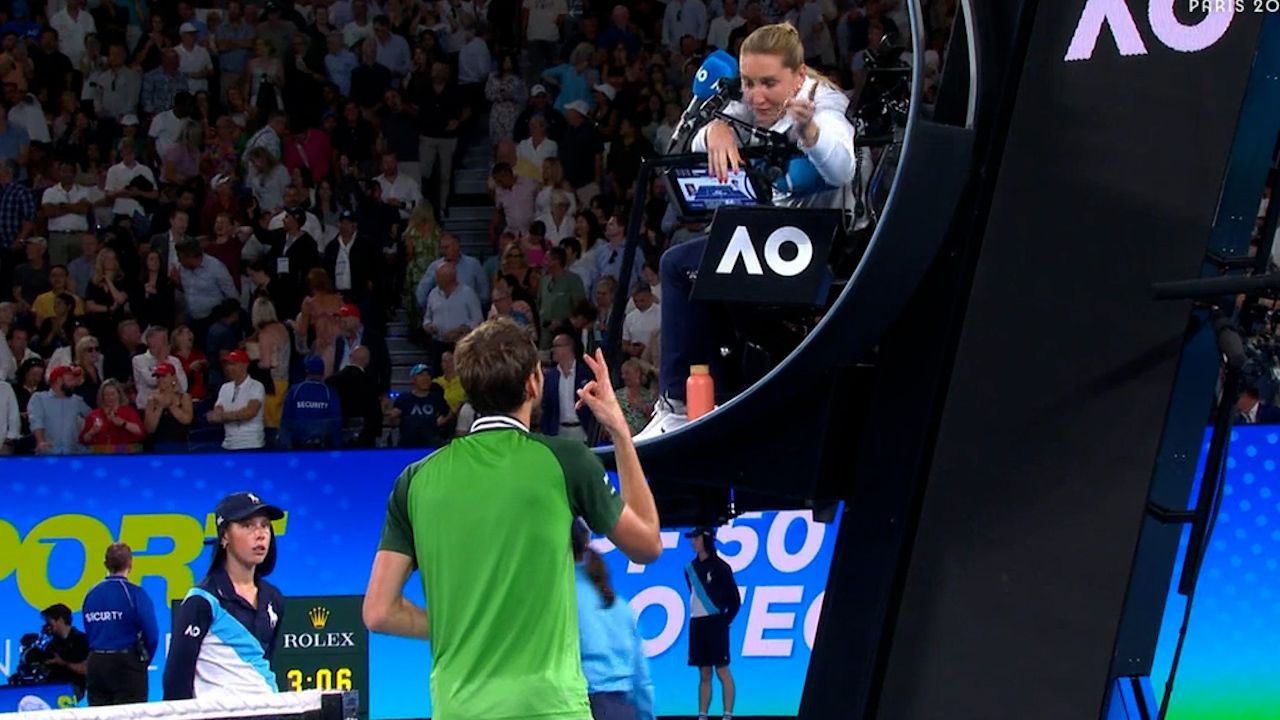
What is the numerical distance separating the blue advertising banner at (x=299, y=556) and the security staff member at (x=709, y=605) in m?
0.32

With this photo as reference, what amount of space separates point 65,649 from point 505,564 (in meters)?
8.47

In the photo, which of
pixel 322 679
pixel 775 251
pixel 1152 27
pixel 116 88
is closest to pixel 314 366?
pixel 322 679

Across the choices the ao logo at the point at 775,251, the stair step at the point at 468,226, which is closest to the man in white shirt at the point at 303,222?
the stair step at the point at 468,226

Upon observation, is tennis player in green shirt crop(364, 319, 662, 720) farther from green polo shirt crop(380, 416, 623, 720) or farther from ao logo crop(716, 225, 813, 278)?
ao logo crop(716, 225, 813, 278)

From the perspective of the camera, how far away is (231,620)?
675 centimetres

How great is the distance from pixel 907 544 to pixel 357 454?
8258 mm

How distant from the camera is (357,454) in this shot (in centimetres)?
1215

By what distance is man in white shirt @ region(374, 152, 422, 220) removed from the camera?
650 inches

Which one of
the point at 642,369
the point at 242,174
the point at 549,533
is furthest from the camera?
the point at 242,174

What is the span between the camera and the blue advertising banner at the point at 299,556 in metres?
12.0

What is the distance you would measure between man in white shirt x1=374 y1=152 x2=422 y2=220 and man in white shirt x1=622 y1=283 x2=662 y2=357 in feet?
11.2

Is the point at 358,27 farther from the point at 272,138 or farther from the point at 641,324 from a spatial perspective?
the point at 641,324

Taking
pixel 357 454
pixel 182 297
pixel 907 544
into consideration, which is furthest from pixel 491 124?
pixel 907 544

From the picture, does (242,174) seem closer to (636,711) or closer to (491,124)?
(491,124)
